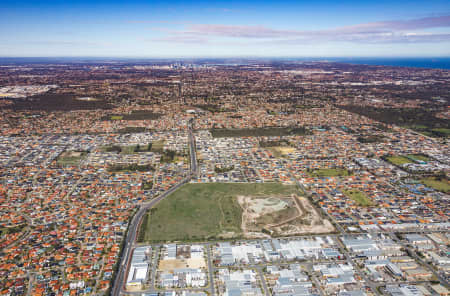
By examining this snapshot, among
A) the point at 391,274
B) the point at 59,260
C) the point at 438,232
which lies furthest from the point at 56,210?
the point at 438,232

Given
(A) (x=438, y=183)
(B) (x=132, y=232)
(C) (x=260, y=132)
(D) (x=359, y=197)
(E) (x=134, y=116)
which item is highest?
(E) (x=134, y=116)

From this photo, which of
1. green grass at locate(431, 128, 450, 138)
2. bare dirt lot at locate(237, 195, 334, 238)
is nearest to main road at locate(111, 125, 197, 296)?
bare dirt lot at locate(237, 195, 334, 238)

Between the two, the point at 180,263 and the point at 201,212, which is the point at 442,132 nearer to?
the point at 201,212

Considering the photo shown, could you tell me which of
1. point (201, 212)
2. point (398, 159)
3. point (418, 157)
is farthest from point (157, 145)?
point (418, 157)

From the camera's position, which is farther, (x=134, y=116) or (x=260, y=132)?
(x=134, y=116)

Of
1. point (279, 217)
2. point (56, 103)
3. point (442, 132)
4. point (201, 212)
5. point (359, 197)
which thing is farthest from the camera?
point (56, 103)

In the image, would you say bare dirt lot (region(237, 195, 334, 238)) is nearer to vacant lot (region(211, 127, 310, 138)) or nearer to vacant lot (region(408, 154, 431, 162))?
vacant lot (region(408, 154, 431, 162))

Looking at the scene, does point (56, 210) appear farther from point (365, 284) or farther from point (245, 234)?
point (365, 284)
